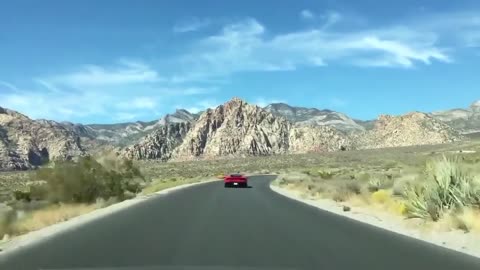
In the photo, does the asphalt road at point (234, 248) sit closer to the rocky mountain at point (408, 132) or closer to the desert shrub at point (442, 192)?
the desert shrub at point (442, 192)

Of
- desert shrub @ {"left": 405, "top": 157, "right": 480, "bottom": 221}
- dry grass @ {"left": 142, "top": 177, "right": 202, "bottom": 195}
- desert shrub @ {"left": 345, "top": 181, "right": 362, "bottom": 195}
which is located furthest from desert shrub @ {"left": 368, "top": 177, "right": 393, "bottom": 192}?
dry grass @ {"left": 142, "top": 177, "right": 202, "bottom": 195}

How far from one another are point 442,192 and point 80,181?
25.4 meters

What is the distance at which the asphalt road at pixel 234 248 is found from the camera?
1178 centimetres

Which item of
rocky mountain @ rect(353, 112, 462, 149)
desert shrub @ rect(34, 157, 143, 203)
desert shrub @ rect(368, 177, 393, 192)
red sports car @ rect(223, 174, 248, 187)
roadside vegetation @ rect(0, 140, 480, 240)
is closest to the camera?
roadside vegetation @ rect(0, 140, 480, 240)

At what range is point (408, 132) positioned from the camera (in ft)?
593

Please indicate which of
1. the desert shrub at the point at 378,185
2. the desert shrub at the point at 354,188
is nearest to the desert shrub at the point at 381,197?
the desert shrub at the point at 378,185

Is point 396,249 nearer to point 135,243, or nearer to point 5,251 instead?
point 135,243

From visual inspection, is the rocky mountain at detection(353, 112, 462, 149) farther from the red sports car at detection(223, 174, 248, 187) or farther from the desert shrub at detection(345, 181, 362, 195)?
the desert shrub at detection(345, 181, 362, 195)

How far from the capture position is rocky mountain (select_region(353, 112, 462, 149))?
175750 mm

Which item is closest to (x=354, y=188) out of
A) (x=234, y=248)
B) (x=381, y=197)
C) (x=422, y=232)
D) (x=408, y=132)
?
(x=381, y=197)

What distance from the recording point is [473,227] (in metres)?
17.2

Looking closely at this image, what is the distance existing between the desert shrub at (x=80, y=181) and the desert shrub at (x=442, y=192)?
75.9 feet

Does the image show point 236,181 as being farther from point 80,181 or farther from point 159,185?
point 80,181

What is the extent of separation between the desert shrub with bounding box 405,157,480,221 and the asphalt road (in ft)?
7.21
